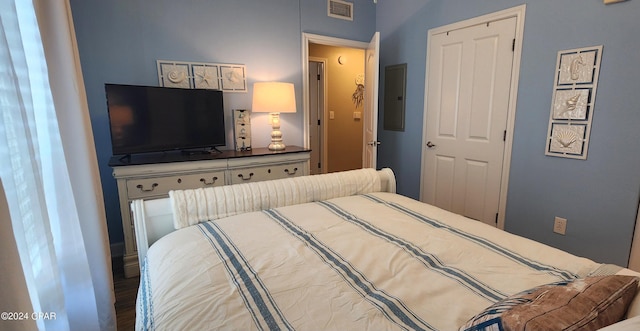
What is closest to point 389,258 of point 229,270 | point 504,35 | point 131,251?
point 229,270

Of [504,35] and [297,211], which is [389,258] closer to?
[297,211]

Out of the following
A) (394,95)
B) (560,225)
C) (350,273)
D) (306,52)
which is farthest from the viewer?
(394,95)

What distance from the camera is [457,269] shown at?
3.53 ft

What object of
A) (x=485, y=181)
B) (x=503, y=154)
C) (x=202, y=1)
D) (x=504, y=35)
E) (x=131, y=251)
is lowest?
(x=131, y=251)

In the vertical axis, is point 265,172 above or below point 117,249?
above

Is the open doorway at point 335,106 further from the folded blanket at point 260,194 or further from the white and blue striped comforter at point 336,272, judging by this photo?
the white and blue striped comforter at point 336,272

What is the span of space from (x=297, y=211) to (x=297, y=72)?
2.14 m

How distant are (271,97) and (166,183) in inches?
46.2

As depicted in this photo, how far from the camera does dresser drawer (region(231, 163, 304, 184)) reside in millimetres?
2691

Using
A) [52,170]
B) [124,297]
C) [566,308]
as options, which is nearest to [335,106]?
[124,297]

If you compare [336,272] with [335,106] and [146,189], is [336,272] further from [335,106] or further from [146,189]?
[335,106]

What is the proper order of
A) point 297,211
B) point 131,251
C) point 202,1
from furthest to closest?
point 202,1
point 131,251
point 297,211

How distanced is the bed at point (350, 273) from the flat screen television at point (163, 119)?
1.19 metres

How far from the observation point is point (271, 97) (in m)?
2.88
